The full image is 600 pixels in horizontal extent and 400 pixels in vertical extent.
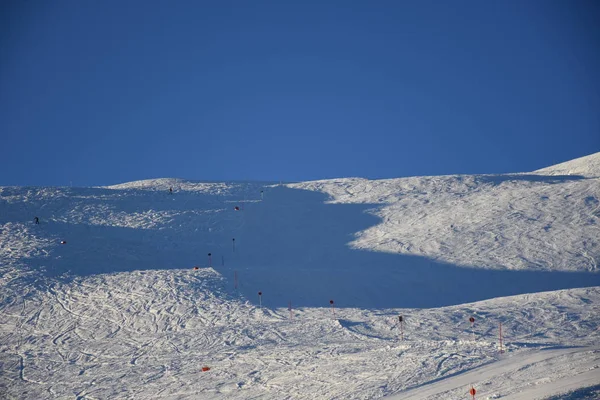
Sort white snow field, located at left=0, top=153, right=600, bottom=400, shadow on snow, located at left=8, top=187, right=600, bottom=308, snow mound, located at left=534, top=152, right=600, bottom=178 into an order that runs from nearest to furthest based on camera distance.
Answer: white snow field, located at left=0, top=153, right=600, bottom=400
shadow on snow, located at left=8, top=187, right=600, bottom=308
snow mound, located at left=534, top=152, right=600, bottom=178

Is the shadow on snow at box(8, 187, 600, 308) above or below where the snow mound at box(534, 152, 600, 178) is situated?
below

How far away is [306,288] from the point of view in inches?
1479

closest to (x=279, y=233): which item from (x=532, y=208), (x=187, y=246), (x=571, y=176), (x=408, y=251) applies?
(x=187, y=246)

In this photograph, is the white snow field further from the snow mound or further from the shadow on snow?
the snow mound

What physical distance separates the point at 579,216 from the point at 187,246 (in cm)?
2785

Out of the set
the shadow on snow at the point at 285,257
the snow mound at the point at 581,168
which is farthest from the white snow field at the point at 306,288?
the snow mound at the point at 581,168

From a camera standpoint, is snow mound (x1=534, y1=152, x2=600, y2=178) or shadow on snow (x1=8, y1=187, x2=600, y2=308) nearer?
shadow on snow (x1=8, y1=187, x2=600, y2=308)

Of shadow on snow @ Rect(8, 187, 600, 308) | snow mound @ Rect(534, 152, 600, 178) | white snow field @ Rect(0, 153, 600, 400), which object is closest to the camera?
white snow field @ Rect(0, 153, 600, 400)

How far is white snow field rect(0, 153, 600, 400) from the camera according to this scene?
21.8m

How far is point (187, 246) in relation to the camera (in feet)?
154

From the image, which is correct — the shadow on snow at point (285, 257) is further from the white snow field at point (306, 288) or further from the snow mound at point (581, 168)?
the snow mound at point (581, 168)

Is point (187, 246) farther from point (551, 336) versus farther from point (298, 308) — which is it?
point (551, 336)

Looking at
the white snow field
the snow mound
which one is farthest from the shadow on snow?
the snow mound

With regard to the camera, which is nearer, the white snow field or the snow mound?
the white snow field
